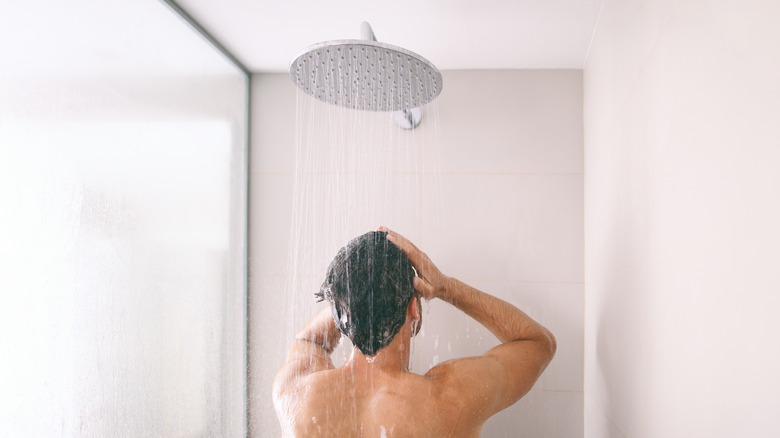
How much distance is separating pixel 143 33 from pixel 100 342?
0.59 m

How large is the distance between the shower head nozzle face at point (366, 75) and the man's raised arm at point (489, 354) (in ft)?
0.85

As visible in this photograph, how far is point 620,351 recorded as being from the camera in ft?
3.86

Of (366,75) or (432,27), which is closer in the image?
(366,75)

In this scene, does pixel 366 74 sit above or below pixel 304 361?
above

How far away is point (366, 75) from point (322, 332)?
1.73 ft

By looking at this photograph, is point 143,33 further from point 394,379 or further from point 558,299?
point 558,299

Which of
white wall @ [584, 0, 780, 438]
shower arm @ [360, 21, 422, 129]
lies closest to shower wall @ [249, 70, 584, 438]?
shower arm @ [360, 21, 422, 129]

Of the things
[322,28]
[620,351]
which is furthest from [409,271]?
[322,28]

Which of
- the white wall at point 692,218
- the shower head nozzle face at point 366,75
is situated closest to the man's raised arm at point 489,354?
the white wall at point 692,218

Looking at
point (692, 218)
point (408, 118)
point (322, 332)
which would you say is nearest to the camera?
point (692, 218)

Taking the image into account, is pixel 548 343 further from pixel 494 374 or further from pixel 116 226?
pixel 116 226

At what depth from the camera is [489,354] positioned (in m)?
1.22

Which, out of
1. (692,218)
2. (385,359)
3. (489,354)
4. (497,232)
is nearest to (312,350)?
(385,359)

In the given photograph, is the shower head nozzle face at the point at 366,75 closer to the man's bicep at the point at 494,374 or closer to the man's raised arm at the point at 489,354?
the man's raised arm at the point at 489,354
